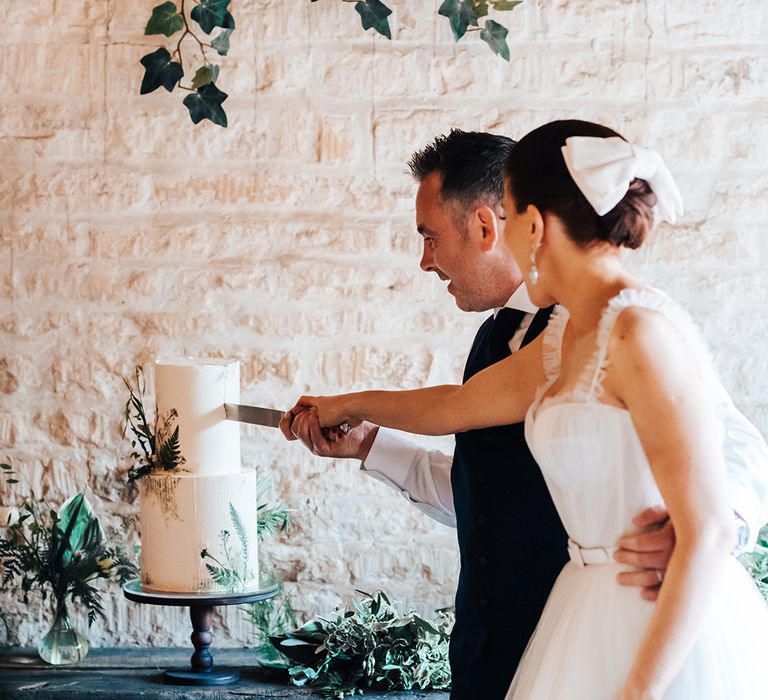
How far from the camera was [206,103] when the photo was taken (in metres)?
2.90

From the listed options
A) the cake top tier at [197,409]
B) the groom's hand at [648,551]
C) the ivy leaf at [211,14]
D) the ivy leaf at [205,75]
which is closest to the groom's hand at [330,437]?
the cake top tier at [197,409]

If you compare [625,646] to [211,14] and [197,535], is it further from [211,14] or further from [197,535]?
[211,14]

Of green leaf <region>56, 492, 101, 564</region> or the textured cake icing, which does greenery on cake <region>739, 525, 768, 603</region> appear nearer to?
the textured cake icing

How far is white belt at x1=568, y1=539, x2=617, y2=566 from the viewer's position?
1489mm

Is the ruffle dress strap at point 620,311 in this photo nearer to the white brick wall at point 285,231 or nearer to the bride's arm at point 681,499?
the bride's arm at point 681,499

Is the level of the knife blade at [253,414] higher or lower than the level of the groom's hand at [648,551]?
higher

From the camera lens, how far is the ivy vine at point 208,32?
2873 mm

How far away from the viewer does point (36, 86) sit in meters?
2.92

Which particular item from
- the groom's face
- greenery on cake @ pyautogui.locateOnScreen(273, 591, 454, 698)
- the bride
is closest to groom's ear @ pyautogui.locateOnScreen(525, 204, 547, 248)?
the bride

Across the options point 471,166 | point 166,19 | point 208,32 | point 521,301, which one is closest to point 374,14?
point 208,32

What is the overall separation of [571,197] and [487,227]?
57 centimetres

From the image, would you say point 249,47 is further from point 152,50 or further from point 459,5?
point 459,5

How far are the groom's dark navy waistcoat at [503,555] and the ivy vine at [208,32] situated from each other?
1.28 meters

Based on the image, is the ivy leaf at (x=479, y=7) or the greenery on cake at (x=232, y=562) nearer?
the greenery on cake at (x=232, y=562)
